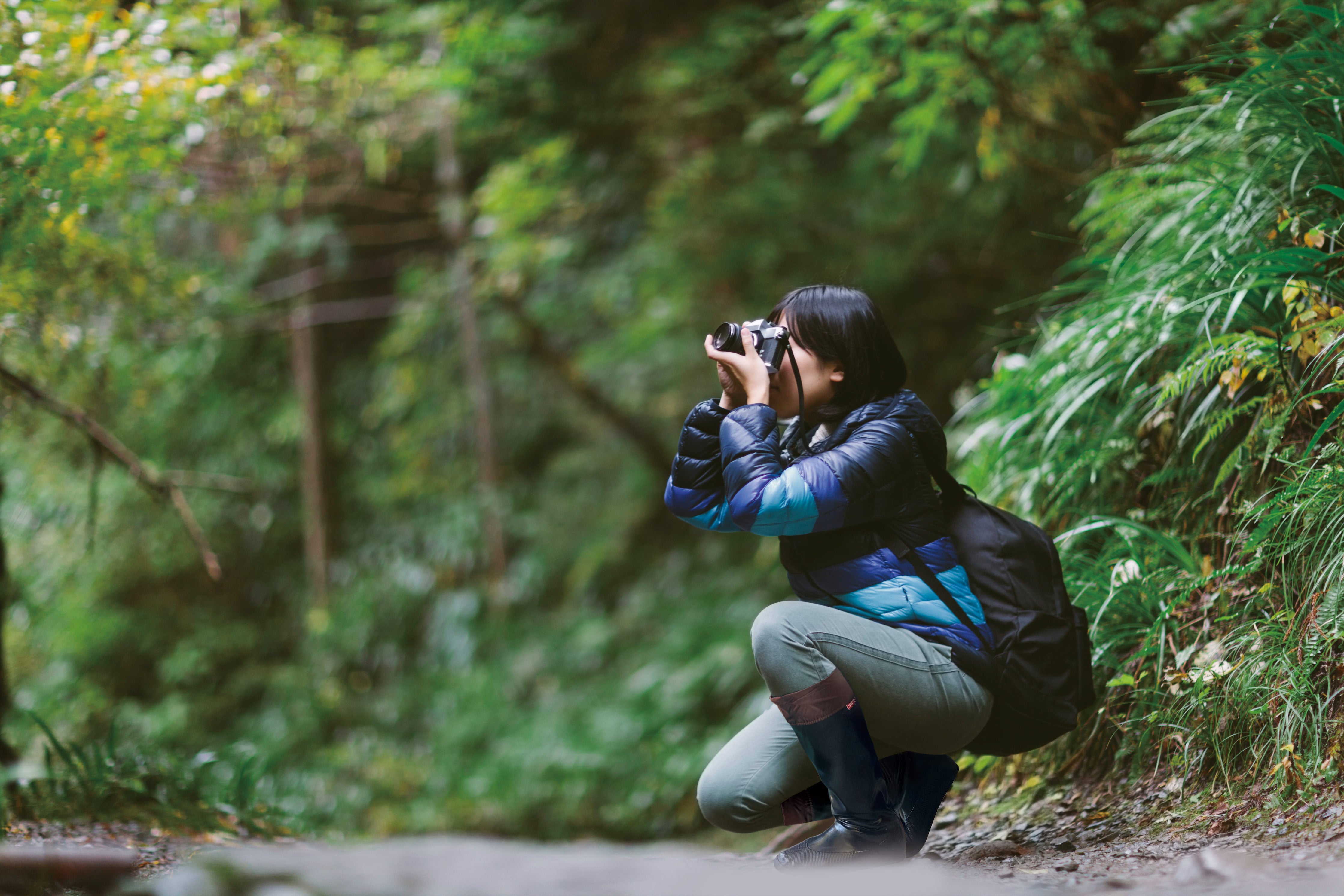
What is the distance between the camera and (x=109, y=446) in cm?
362

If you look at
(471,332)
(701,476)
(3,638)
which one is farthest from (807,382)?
(471,332)

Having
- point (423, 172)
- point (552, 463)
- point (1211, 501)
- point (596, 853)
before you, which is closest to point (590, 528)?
point (552, 463)

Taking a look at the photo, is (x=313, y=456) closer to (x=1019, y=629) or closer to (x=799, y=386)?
(x=799, y=386)

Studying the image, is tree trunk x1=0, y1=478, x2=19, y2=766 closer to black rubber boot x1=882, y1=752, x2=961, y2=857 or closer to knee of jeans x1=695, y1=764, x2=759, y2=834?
knee of jeans x1=695, y1=764, x2=759, y2=834

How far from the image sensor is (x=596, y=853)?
287 cm

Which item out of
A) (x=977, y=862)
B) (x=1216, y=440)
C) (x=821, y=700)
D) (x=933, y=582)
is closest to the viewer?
(x=821, y=700)

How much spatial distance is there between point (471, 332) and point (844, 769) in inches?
269

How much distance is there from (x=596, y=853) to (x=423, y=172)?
7.77 meters

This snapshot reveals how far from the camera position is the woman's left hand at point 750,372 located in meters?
2.07

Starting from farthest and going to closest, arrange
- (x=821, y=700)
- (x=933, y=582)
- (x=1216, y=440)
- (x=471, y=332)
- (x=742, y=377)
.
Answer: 1. (x=471, y=332)
2. (x=1216, y=440)
3. (x=742, y=377)
4. (x=933, y=582)
5. (x=821, y=700)

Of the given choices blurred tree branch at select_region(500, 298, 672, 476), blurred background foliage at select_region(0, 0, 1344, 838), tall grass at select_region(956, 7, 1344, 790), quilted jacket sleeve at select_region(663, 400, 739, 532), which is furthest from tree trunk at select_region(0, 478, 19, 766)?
blurred tree branch at select_region(500, 298, 672, 476)

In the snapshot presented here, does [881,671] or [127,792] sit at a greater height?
[881,671]

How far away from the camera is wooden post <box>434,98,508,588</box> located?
25.0ft

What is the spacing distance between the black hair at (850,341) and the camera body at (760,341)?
6 cm
